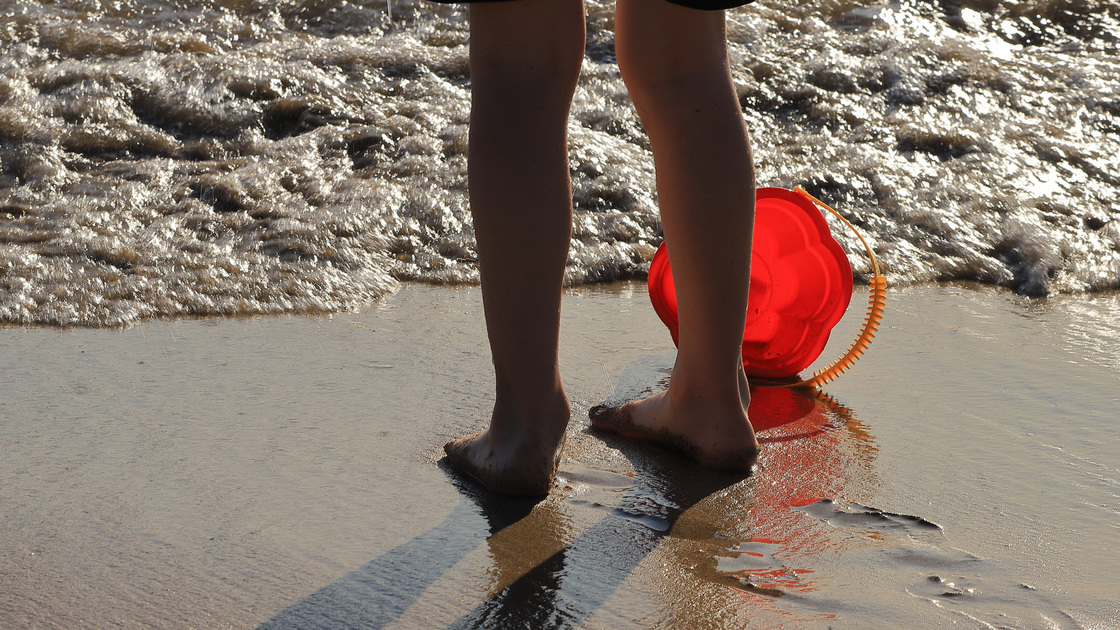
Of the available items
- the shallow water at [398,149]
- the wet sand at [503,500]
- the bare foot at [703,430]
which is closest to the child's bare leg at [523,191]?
the wet sand at [503,500]

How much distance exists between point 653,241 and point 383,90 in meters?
1.63

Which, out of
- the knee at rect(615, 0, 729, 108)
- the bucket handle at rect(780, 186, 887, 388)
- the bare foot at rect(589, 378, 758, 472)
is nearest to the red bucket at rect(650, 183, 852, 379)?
the bucket handle at rect(780, 186, 887, 388)

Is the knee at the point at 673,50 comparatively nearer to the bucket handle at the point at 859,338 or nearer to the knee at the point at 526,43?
the knee at the point at 526,43

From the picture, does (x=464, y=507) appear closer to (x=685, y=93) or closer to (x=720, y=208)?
(x=720, y=208)

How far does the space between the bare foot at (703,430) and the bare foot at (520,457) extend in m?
0.24

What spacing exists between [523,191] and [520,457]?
1.32 ft

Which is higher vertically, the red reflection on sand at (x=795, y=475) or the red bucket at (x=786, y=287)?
the red bucket at (x=786, y=287)

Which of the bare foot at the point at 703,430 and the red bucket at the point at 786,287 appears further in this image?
the red bucket at the point at 786,287

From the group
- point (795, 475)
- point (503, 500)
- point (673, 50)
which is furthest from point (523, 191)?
point (795, 475)

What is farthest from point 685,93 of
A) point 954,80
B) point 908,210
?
point 954,80

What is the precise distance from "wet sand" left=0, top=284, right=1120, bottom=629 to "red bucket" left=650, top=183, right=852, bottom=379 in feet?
0.35

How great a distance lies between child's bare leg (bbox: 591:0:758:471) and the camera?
157 cm

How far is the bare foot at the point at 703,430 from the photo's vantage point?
164cm

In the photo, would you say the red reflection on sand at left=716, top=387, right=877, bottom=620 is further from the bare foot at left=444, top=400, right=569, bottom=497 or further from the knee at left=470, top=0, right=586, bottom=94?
the knee at left=470, top=0, right=586, bottom=94
